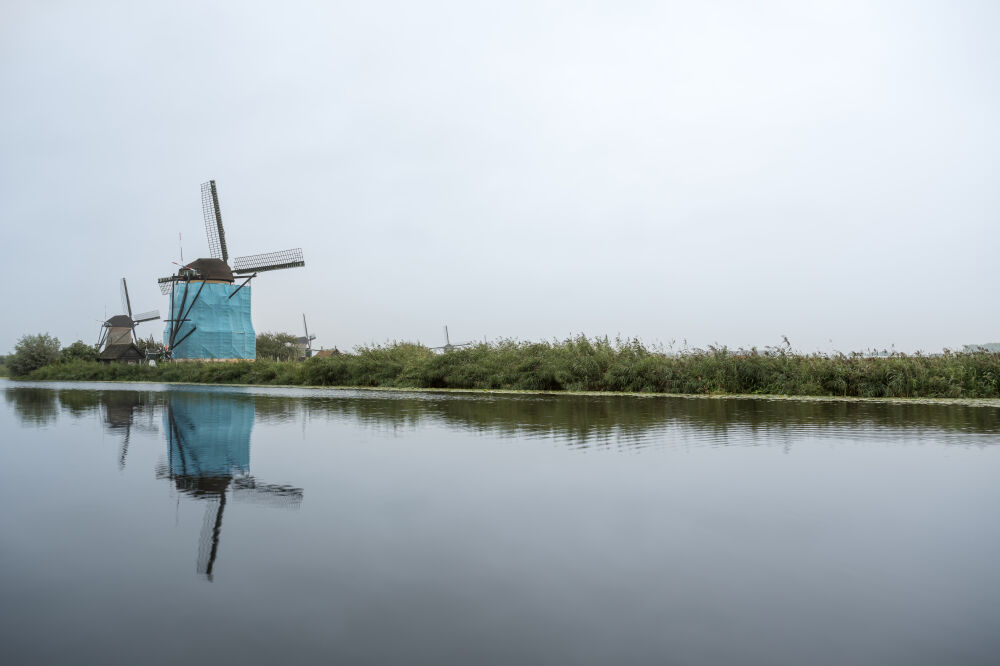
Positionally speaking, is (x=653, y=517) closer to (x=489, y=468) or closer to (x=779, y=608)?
(x=779, y=608)

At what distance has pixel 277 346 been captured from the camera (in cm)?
8556

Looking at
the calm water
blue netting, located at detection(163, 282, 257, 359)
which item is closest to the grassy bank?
the calm water

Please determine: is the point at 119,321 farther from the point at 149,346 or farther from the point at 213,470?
the point at 213,470

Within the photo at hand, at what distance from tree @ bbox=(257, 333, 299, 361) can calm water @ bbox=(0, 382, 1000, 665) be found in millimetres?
78476

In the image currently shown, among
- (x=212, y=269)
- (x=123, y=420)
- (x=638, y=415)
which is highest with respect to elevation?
(x=212, y=269)

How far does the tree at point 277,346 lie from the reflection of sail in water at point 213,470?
7402 cm

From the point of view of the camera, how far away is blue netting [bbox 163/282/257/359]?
154ft

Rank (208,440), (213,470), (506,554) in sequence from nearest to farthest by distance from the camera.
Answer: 1. (506,554)
2. (213,470)
3. (208,440)

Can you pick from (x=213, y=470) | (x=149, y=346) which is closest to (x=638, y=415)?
(x=213, y=470)

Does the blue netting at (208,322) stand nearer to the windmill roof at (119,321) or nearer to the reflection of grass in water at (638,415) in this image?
the windmill roof at (119,321)

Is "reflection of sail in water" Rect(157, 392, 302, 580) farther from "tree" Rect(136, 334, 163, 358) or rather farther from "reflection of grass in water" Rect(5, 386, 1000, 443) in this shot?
"tree" Rect(136, 334, 163, 358)

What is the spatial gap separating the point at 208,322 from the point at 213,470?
43225mm

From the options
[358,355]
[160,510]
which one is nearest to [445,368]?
[358,355]

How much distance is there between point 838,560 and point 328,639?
3.04 metres
